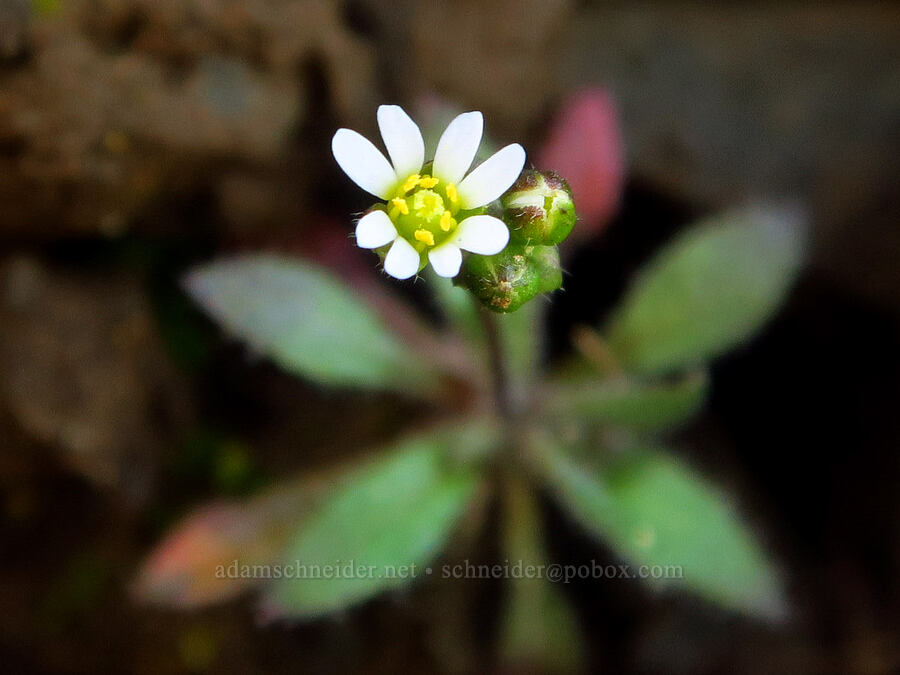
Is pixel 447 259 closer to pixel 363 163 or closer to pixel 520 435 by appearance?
pixel 363 163

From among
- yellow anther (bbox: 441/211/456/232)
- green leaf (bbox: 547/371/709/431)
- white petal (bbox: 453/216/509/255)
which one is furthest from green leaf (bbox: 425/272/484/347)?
white petal (bbox: 453/216/509/255)

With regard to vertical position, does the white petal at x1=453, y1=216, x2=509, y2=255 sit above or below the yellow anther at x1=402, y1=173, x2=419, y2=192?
below

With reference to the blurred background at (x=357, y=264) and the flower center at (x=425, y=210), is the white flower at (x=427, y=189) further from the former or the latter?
the blurred background at (x=357, y=264)

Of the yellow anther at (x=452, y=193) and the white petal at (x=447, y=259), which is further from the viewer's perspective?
the yellow anther at (x=452, y=193)

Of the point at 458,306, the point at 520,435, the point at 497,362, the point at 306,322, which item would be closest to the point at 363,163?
the point at 497,362

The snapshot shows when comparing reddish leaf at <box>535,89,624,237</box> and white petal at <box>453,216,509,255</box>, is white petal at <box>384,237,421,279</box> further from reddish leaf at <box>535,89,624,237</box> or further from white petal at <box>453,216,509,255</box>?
reddish leaf at <box>535,89,624,237</box>

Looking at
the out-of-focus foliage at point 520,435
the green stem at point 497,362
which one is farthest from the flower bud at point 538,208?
the out-of-focus foliage at point 520,435
